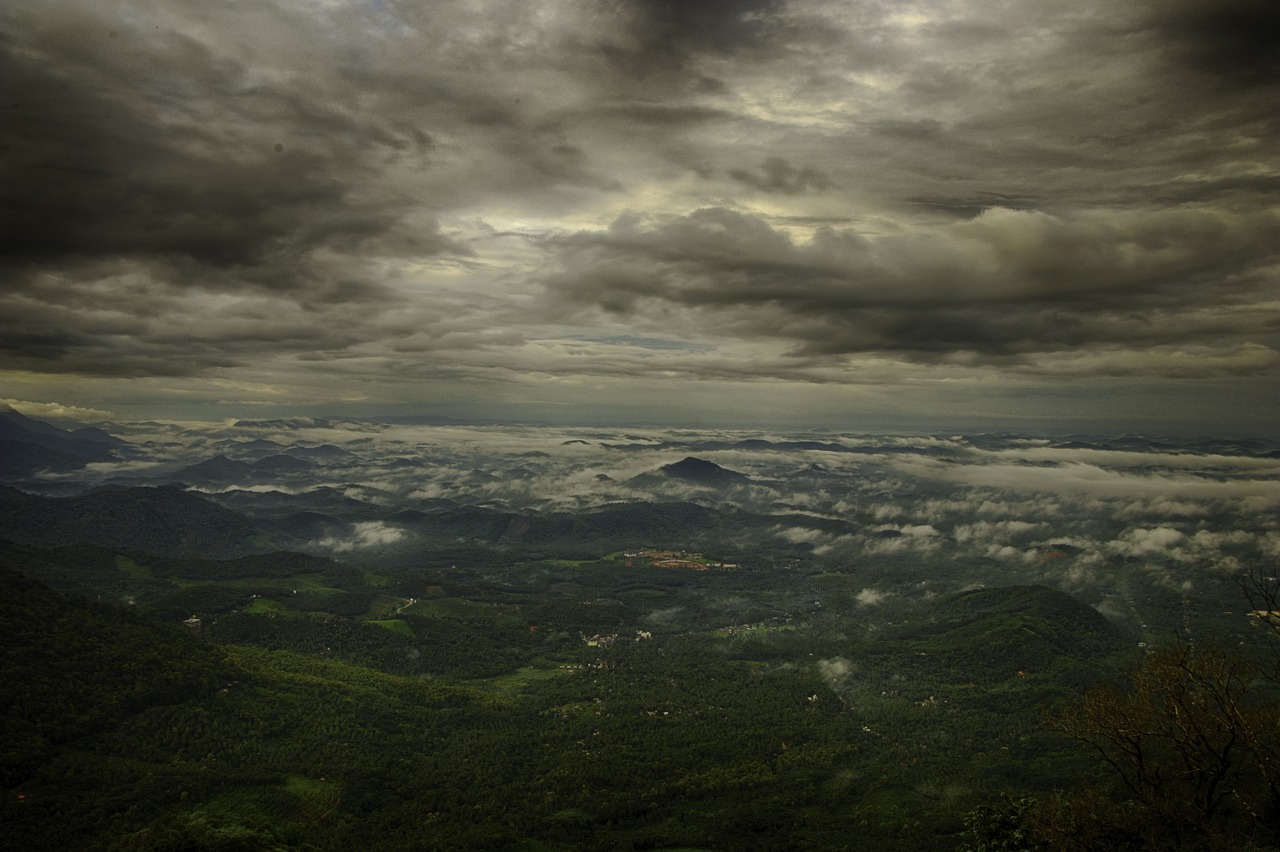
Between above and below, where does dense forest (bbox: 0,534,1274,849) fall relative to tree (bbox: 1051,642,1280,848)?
below

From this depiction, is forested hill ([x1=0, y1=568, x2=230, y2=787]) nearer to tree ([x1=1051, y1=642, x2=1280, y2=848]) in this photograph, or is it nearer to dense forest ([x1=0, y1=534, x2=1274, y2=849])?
dense forest ([x1=0, y1=534, x2=1274, y2=849])

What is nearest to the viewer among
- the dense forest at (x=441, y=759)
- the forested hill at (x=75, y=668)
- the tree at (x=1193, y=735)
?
the tree at (x=1193, y=735)

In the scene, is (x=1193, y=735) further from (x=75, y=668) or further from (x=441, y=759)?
(x=75, y=668)

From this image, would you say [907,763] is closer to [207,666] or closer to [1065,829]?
[1065,829]

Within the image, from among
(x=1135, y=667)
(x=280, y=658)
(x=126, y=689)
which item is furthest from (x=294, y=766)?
(x=1135, y=667)

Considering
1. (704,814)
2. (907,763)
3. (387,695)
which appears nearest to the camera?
(704,814)

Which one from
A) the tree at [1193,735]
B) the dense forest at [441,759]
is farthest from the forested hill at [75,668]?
the tree at [1193,735]

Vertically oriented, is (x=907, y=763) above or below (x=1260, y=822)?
below

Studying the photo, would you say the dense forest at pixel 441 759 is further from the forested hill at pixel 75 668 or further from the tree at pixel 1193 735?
the tree at pixel 1193 735

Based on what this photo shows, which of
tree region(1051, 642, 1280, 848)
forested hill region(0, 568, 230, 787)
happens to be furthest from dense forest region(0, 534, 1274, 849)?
tree region(1051, 642, 1280, 848)

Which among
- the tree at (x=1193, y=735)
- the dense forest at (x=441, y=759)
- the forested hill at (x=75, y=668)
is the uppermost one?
the tree at (x=1193, y=735)

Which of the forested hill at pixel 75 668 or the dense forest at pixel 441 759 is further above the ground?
the forested hill at pixel 75 668
